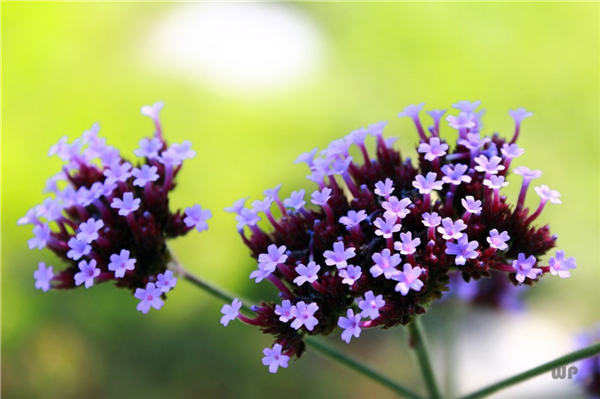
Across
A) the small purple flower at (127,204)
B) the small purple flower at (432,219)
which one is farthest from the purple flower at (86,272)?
the small purple flower at (432,219)

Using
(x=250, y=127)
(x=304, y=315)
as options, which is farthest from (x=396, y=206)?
(x=250, y=127)

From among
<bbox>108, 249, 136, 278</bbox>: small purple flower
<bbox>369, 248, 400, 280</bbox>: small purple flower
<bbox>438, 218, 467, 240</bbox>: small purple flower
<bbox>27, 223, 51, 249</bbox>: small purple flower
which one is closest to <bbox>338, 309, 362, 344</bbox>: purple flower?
<bbox>369, 248, 400, 280</bbox>: small purple flower

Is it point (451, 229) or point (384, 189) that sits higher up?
point (384, 189)

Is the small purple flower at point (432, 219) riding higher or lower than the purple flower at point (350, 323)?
higher

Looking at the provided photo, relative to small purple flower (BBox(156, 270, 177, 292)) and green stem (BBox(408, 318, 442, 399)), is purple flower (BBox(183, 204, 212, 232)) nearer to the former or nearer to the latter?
small purple flower (BBox(156, 270, 177, 292))

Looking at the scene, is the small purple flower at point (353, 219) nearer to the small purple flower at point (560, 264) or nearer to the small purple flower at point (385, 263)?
the small purple flower at point (385, 263)

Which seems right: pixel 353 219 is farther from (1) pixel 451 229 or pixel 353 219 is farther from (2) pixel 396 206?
(1) pixel 451 229

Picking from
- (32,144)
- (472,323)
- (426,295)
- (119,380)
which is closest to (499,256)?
(426,295)
